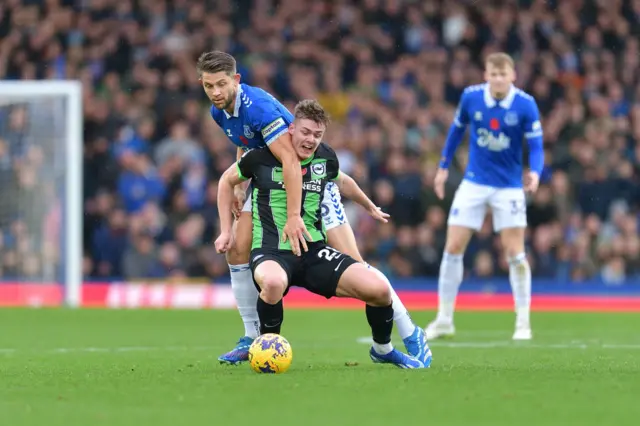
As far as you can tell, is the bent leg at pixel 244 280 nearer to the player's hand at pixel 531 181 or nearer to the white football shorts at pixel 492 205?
the player's hand at pixel 531 181

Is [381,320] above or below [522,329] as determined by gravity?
above

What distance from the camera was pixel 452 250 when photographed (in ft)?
38.5

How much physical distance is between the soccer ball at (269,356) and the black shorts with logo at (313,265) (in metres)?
0.41

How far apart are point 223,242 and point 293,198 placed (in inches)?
22.6

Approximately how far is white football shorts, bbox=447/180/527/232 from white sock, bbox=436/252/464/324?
35 cm

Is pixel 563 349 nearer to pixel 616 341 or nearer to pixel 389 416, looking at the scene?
pixel 616 341

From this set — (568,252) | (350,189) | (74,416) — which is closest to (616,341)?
(350,189)

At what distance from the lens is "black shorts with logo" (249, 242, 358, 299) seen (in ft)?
25.7

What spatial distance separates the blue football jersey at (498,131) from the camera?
11.6 meters

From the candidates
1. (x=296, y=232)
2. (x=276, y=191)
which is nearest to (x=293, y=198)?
(x=296, y=232)

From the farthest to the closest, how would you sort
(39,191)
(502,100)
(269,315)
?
(39,191) < (502,100) < (269,315)

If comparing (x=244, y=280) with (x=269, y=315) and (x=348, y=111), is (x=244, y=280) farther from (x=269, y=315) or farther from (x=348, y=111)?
(x=348, y=111)

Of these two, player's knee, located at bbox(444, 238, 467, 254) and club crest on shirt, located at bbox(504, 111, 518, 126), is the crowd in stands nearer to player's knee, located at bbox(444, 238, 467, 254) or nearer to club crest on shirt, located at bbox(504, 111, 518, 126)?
player's knee, located at bbox(444, 238, 467, 254)

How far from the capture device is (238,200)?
28.3 feet
